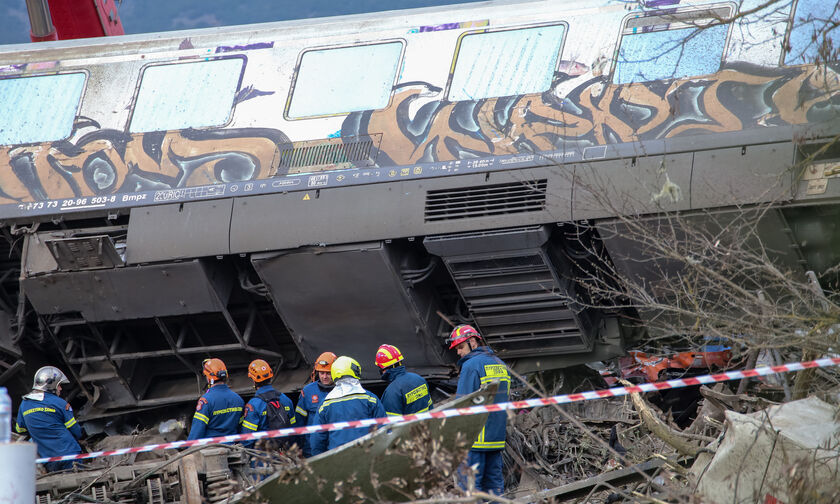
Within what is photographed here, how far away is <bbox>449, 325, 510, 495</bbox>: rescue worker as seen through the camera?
7.14 meters

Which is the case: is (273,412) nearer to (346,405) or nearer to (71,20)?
(346,405)

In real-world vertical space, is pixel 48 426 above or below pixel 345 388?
above

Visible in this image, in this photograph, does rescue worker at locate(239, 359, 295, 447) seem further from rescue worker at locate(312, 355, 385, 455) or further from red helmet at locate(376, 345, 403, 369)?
red helmet at locate(376, 345, 403, 369)

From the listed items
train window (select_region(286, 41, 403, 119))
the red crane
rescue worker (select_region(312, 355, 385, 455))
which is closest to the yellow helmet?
rescue worker (select_region(312, 355, 385, 455))

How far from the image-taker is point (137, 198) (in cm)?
875

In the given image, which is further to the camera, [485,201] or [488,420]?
[485,201]

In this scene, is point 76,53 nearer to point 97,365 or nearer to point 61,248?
point 61,248

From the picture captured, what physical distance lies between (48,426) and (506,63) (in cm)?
495

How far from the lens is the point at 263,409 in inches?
313

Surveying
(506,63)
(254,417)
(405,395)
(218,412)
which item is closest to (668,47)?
(506,63)

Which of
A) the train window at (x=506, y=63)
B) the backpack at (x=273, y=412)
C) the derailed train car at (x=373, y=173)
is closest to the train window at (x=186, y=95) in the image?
the derailed train car at (x=373, y=173)

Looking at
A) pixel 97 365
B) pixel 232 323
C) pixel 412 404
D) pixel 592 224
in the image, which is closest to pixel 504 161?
pixel 592 224

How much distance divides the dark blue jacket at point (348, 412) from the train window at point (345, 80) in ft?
9.07

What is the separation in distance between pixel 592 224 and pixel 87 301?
15.1 feet
